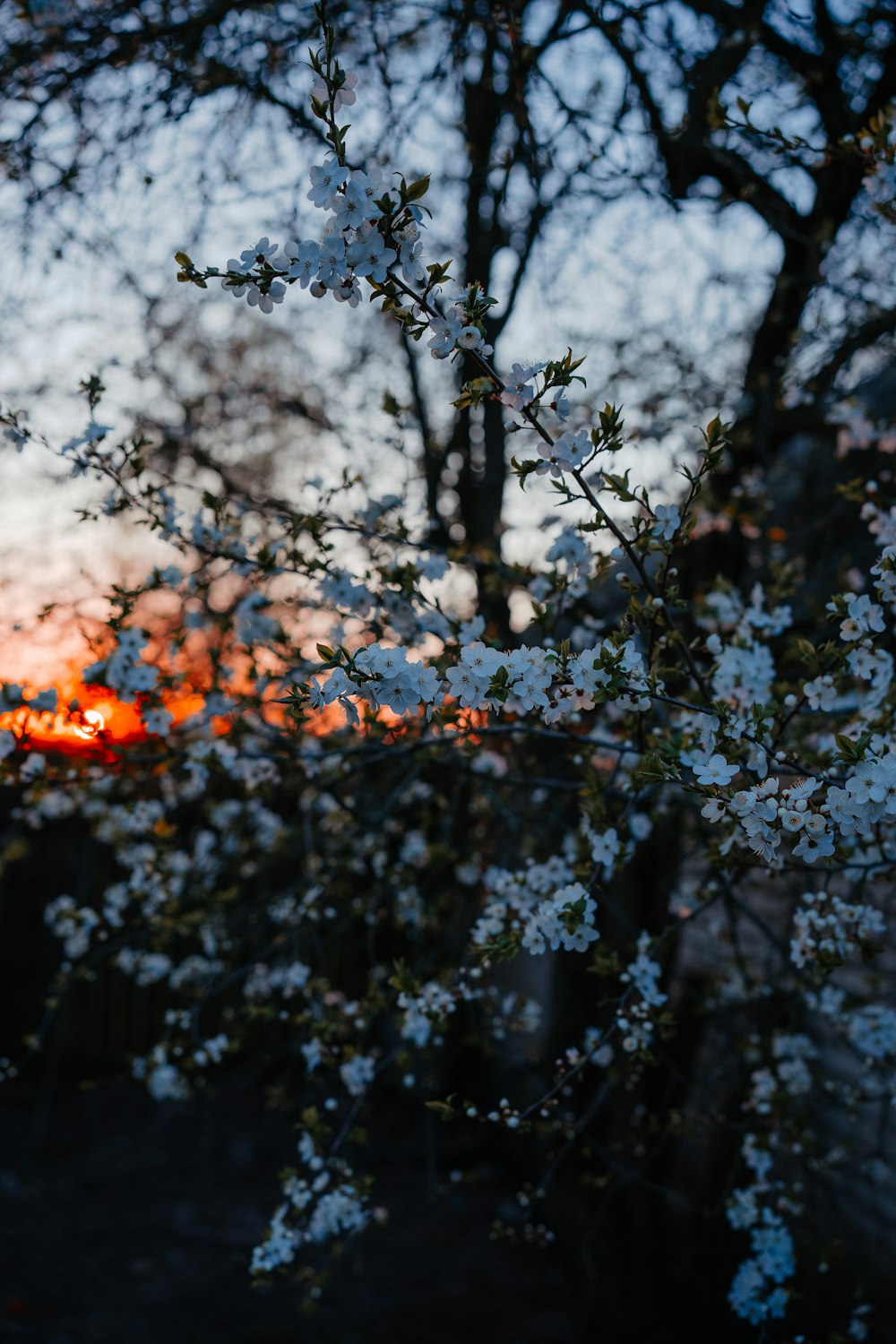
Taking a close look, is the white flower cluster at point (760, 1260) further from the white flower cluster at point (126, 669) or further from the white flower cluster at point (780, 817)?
the white flower cluster at point (126, 669)

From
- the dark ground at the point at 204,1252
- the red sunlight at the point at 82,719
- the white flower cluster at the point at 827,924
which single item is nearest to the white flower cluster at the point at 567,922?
the white flower cluster at the point at 827,924

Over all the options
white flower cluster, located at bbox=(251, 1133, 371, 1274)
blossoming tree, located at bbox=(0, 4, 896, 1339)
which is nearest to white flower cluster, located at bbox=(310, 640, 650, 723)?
blossoming tree, located at bbox=(0, 4, 896, 1339)

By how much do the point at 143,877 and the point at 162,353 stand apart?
407 cm

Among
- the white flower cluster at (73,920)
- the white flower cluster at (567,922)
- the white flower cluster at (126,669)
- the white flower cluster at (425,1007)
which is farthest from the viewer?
the white flower cluster at (73,920)

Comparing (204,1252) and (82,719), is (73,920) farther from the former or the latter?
(204,1252)

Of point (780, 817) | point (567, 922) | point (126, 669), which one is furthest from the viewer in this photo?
point (126, 669)

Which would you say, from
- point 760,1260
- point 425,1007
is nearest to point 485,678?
point 425,1007

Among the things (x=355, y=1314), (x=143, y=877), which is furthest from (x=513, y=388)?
(x=355, y=1314)

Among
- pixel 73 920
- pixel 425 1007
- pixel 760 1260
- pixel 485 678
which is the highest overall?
pixel 73 920

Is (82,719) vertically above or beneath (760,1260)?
above

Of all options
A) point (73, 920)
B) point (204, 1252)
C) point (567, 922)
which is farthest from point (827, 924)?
point (204, 1252)

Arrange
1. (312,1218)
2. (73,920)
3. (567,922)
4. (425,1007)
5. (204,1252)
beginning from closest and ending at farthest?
(567,922)
(425,1007)
(312,1218)
(73,920)
(204,1252)

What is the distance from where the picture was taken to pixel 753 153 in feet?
12.5

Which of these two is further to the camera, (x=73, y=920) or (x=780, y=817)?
(x=73, y=920)
